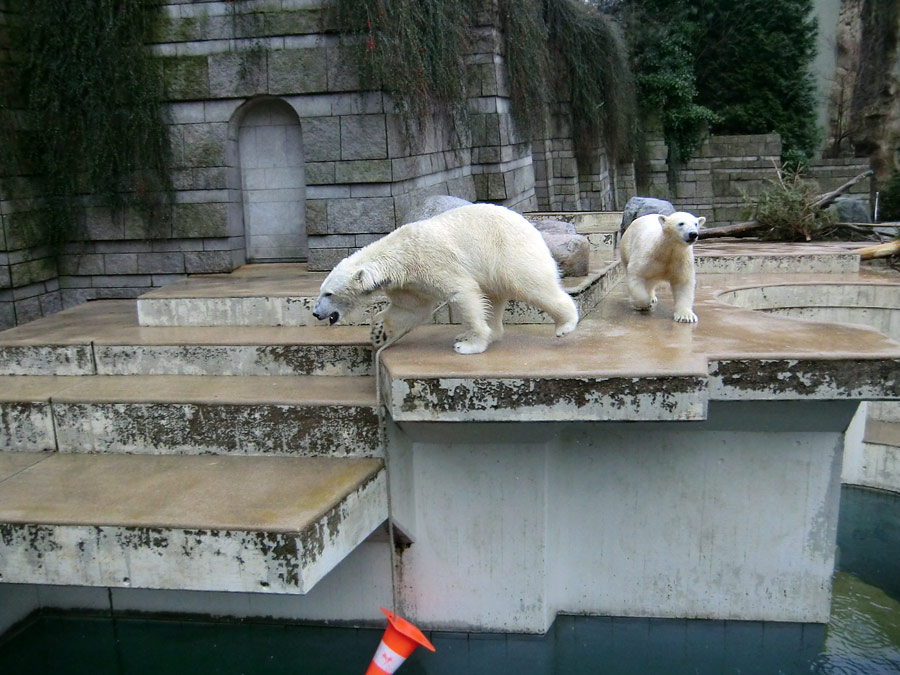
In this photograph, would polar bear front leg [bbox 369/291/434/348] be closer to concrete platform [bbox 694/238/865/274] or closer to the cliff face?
concrete platform [bbox 694/238/865/274]

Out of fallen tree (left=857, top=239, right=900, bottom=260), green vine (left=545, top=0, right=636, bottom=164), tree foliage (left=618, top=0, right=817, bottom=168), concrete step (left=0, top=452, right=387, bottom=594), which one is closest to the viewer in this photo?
concrete step (left=0, top=452, right=387, bottom=594)

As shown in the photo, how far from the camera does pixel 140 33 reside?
718 centimetres

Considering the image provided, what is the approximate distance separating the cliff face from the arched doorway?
16.5 metres

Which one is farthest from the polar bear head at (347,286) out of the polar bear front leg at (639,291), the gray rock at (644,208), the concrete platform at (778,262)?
the concrete platform at (778,262)

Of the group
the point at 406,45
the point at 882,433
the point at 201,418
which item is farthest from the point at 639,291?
the point at 882,433

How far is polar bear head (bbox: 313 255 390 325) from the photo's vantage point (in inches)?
163

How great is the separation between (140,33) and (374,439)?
4.79 m

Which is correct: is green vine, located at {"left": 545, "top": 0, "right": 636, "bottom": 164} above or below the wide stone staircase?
above

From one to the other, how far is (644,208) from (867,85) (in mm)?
14832

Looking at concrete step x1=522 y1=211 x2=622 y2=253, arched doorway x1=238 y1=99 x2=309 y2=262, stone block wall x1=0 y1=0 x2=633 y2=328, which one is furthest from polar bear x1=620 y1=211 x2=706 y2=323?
arched doorway x1=238 y1=99 x2=309 y2=262

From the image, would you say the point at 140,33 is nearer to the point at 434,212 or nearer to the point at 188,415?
the point at 434,212

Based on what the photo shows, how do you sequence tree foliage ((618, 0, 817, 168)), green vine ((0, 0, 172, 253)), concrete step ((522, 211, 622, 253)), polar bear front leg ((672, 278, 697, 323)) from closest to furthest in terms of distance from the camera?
polar bear front leg ((672, 278, 697, 323))
green vine ((0, 0, 172, 253))
concrete step ((522, 211, 622, 253))
tree foliage ((618, 0, 817, 168))

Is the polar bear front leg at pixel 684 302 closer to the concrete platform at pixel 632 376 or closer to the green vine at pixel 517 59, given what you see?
the concrete platform at pixel 632 376

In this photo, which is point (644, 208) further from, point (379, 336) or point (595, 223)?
point (379, 336)
